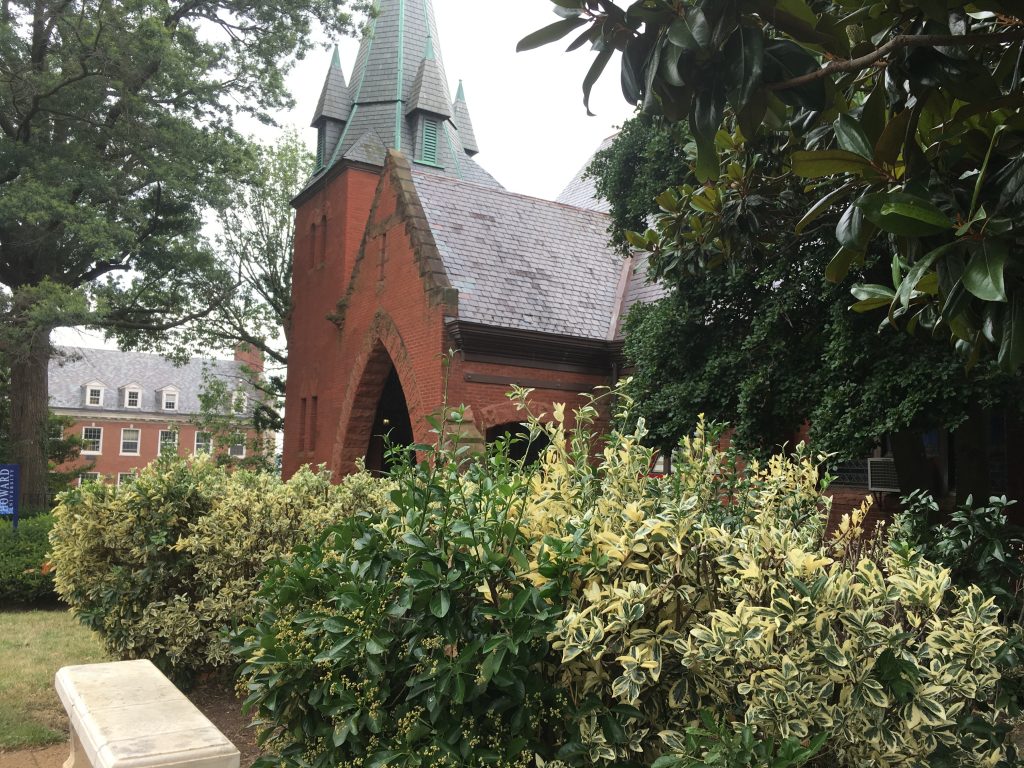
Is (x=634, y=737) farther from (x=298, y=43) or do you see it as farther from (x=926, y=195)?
(x=298, y=43)

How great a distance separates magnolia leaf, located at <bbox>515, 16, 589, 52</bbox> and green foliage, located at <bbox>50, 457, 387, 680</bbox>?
187 inches

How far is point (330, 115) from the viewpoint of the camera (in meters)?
25.8

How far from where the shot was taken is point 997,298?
2213 millimetres

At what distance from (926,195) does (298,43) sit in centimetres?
1973

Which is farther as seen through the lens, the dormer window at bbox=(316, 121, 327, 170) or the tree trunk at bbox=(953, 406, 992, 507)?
the dormer window at bbox=(316, 121, 327, 170)

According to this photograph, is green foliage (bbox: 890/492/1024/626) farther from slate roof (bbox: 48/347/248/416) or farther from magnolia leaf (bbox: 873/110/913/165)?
slate roof (bbox: 48/347/248/416)

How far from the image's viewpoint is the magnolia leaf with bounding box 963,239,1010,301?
7.50ft

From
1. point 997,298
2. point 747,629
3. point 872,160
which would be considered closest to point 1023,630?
point 747,629

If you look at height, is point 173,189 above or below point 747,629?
above

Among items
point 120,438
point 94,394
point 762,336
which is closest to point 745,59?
point 762,336

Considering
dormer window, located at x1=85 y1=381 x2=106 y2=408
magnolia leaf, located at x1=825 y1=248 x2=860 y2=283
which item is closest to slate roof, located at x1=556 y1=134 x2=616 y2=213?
magnolia leaf, located at x1=825 y1=248 x2=860 y2=283

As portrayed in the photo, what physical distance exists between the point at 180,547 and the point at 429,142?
Answer: 1922cm

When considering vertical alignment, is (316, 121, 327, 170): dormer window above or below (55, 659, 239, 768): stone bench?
above

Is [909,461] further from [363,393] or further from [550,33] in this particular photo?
[363,393]
